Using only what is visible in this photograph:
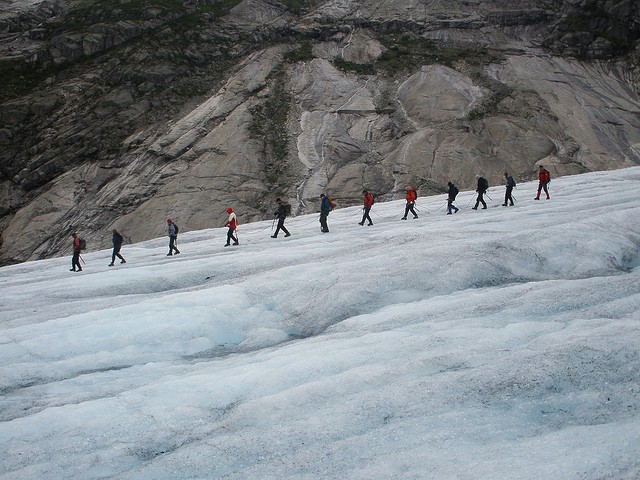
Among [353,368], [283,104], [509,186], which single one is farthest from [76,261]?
[283,104]

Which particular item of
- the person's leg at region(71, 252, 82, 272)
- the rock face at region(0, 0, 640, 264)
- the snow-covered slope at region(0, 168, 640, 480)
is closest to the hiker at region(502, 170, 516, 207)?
the snow-covered slope at region(0, 168, 640, 480)

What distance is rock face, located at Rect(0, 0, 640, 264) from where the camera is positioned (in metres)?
45.4

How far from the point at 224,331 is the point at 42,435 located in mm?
4702

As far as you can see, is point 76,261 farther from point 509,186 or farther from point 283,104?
point 283,104

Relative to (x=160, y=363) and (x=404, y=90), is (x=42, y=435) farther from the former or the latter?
(x=404, y=90)

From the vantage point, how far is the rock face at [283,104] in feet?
149

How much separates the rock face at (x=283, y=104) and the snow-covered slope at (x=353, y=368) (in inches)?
1147

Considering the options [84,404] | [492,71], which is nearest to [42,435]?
[84,404]

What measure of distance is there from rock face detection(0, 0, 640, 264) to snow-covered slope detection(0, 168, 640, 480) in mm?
29129

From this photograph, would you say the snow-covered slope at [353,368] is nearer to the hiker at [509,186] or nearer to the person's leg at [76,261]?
the person's leg at [76,261]

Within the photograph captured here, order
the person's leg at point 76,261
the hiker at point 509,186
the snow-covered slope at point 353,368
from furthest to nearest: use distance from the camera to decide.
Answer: the hiker at point 509,186, the person's leg at point 76,261, the snow-covered slope at point 353,368

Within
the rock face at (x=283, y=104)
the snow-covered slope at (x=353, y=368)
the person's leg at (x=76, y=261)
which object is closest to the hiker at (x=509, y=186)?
the snow-covered slope at (x=353, y=368)

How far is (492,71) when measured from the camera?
56906mm

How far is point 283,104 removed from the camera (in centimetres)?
5325
